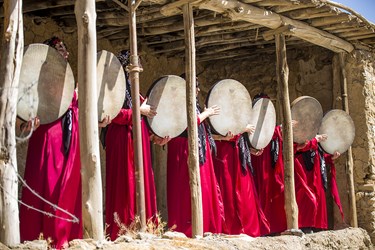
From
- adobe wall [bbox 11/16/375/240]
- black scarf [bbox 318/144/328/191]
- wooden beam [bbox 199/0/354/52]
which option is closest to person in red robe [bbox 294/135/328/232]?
black scarf [bbox 318/144/328/191]

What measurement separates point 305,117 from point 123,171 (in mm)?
2884

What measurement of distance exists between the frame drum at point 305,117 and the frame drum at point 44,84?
351 centimetres

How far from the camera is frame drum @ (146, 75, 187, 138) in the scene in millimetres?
6289

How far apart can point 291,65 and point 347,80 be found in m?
0.74

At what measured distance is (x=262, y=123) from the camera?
771 cm

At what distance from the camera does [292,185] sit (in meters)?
7.46

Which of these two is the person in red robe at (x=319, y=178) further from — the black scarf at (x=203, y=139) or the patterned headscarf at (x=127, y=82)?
the patterned headscarf at (x=127, y=82)

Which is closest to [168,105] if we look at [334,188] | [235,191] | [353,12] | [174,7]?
[174,7]

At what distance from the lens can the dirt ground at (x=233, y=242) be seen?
4514mm

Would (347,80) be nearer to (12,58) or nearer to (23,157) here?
(23,157)

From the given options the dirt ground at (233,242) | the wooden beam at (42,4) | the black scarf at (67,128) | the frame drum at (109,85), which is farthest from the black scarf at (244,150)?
the black scarf at (67,128)

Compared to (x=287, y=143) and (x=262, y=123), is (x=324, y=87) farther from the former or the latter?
(x=287, y=143)

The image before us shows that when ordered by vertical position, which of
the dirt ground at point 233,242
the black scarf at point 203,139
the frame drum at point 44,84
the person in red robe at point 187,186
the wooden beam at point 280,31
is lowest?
the dirt ground at point 233,242

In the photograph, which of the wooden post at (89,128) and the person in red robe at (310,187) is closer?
the wooden post at (89,128)
